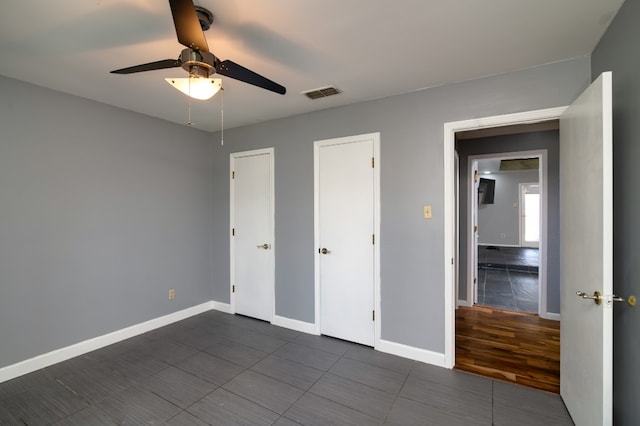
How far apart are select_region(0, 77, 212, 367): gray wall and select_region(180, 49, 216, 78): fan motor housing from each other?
6.92ft

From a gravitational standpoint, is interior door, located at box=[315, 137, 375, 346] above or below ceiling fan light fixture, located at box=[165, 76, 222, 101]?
below

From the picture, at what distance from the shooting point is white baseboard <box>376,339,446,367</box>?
2.65m

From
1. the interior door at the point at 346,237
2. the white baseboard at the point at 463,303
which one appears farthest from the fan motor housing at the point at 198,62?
the white baseboard at the point at 463,303

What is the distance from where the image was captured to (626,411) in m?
1.56

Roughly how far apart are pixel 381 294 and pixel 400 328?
1.17 feet

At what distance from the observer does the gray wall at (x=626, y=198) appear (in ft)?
4.84

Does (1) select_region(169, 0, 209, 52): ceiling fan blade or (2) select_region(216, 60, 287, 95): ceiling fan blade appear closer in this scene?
(1) select_region(169, 0, 209, 52): ceiling fan blade

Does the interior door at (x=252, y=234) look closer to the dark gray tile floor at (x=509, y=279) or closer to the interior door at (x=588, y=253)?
the interior door at (x=588, y=253)

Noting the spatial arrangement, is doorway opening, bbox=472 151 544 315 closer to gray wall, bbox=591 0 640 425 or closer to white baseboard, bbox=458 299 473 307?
white baseboard, bbox=458 299 473 307

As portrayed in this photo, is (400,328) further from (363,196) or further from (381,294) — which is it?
(363,196)

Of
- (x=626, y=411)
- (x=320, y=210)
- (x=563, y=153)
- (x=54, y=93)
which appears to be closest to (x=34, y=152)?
(x=54, y=93)

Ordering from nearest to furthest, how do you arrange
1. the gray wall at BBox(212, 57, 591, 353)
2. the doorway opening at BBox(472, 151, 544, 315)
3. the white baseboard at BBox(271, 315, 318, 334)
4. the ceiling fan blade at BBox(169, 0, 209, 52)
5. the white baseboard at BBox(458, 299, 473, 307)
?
the ceiling fan blade at BBox(169, 0, 209, 52), the gray wall at BBox(212, 57, 591, 353), the white baseboard at BBox(271, 315, 318, 334), the doorway opening at BBox(472, 151, 544, 315), the white baseboard at BBox(458, 299, 473, 307)

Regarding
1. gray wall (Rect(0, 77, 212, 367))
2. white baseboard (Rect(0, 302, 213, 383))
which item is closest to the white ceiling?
gray wall (Rect(0, 77, 212, 367))

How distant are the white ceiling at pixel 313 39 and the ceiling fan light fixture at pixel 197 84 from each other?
0.38 m
